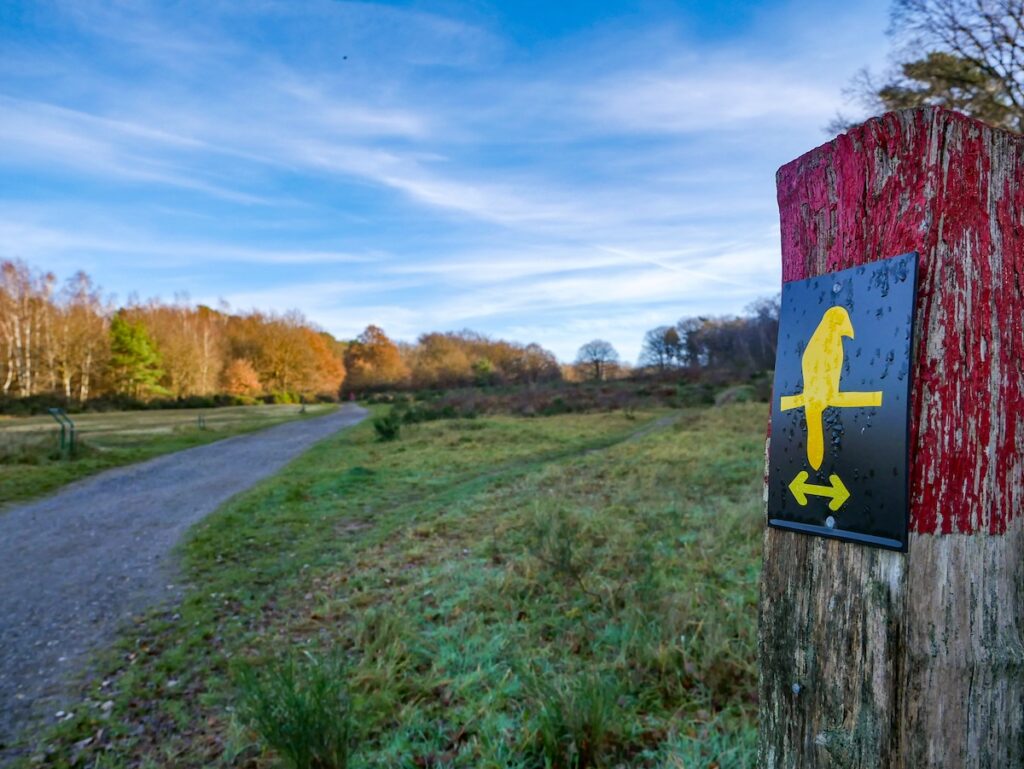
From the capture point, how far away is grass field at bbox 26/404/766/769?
106 inches

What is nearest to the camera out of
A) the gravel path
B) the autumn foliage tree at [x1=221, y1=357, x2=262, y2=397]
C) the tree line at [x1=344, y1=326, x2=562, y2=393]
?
the gravel path

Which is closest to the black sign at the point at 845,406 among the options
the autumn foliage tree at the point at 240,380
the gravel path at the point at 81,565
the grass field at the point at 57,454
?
the gravel path at the point at 81,565

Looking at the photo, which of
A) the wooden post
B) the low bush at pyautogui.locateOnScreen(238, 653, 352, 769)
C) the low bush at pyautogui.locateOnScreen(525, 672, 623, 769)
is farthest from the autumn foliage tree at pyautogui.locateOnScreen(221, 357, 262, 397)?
the wooden post

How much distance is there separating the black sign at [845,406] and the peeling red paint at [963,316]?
4 cm

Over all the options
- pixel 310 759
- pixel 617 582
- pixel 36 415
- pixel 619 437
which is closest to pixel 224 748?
pixel 310 759

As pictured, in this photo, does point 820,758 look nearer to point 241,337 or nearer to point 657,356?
point 657,356

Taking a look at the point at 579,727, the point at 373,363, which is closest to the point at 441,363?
the point at 373,363

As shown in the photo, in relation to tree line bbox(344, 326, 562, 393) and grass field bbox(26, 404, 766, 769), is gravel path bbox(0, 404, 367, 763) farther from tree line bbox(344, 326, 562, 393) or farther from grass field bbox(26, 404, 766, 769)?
tree line bbox(344, 326, 562, 393)

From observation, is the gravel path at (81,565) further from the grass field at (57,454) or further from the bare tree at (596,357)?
the bare tree at (596,357)

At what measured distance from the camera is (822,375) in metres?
1.28

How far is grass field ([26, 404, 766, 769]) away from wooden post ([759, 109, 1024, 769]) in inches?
62.5

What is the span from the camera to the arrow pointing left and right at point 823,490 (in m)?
1.21

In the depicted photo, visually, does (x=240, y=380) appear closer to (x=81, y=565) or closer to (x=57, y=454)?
(x=57, y=454)

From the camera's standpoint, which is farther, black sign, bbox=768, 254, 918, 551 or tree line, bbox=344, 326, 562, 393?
tree line, bbox=344, 326, 562, 393
